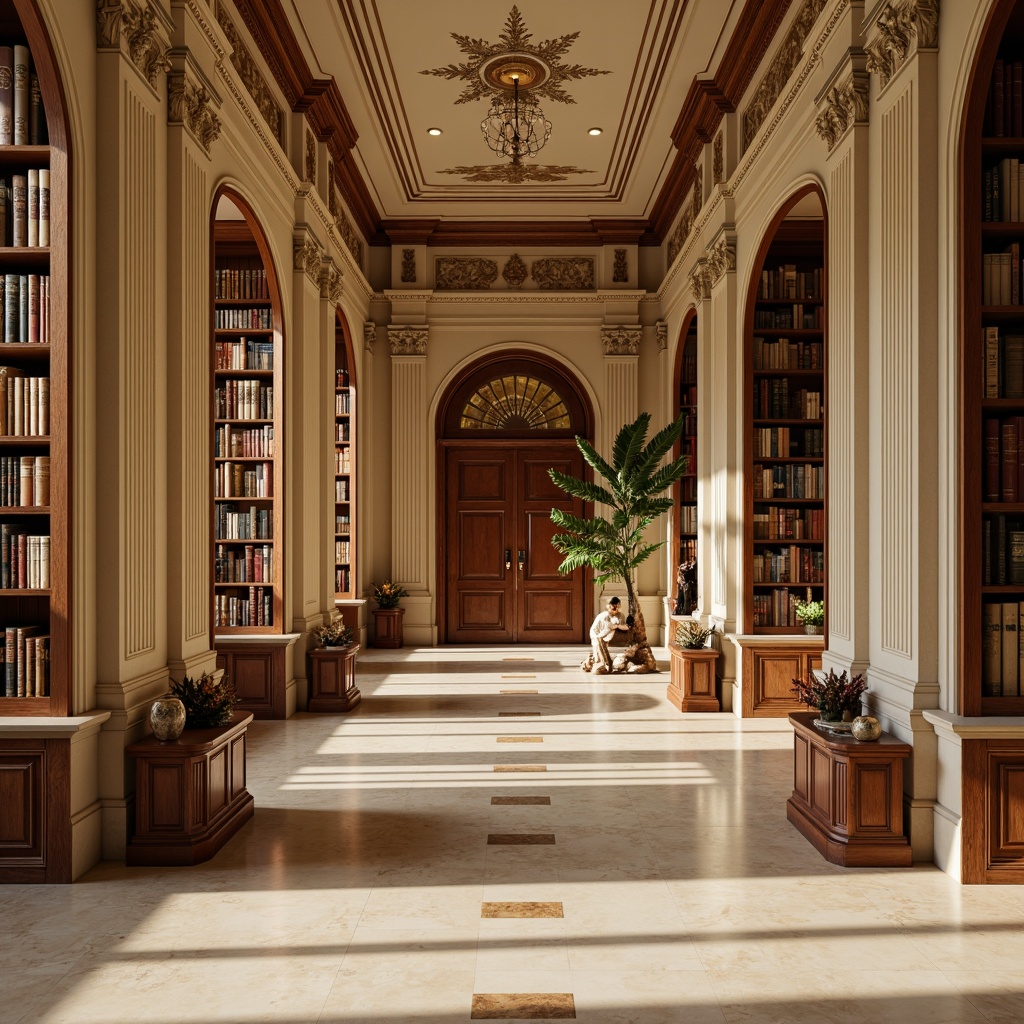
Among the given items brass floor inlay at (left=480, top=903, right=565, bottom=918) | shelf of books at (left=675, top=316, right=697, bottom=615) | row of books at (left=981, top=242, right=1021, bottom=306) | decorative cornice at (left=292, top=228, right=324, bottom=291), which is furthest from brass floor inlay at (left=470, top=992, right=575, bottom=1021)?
shelf of books at (left=675, top=316, right=697, bottom=615)

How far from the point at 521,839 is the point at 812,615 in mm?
3627

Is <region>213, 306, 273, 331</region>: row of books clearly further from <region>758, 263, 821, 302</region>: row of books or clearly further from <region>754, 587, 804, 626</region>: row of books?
<region>754, 587, 804, 626</region>: row of books

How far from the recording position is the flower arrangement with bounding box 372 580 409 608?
12.0 metres

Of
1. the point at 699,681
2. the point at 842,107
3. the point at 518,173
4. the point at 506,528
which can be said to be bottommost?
the point at 699,681

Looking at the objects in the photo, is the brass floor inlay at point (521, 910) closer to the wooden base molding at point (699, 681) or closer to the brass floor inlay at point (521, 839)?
the brass floor inlay at point (521, 839)

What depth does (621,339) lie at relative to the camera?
12.3 meters

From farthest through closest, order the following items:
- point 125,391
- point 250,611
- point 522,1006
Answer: point 250,611 < point 125,391 < point 522,1006

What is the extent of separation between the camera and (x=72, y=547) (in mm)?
4195

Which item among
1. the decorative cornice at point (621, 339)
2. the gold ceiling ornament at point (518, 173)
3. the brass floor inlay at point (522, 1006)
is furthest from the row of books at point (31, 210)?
the decorative cornice at point (621, 339)

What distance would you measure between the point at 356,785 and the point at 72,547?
90.0 inches

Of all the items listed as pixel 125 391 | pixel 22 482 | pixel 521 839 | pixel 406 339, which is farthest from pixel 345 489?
pixel 521 839

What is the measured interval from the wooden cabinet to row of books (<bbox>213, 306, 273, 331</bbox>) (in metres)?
4.72

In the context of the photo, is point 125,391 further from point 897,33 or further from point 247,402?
point 897,33

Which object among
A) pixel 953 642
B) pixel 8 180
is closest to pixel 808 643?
pixel 953 642
